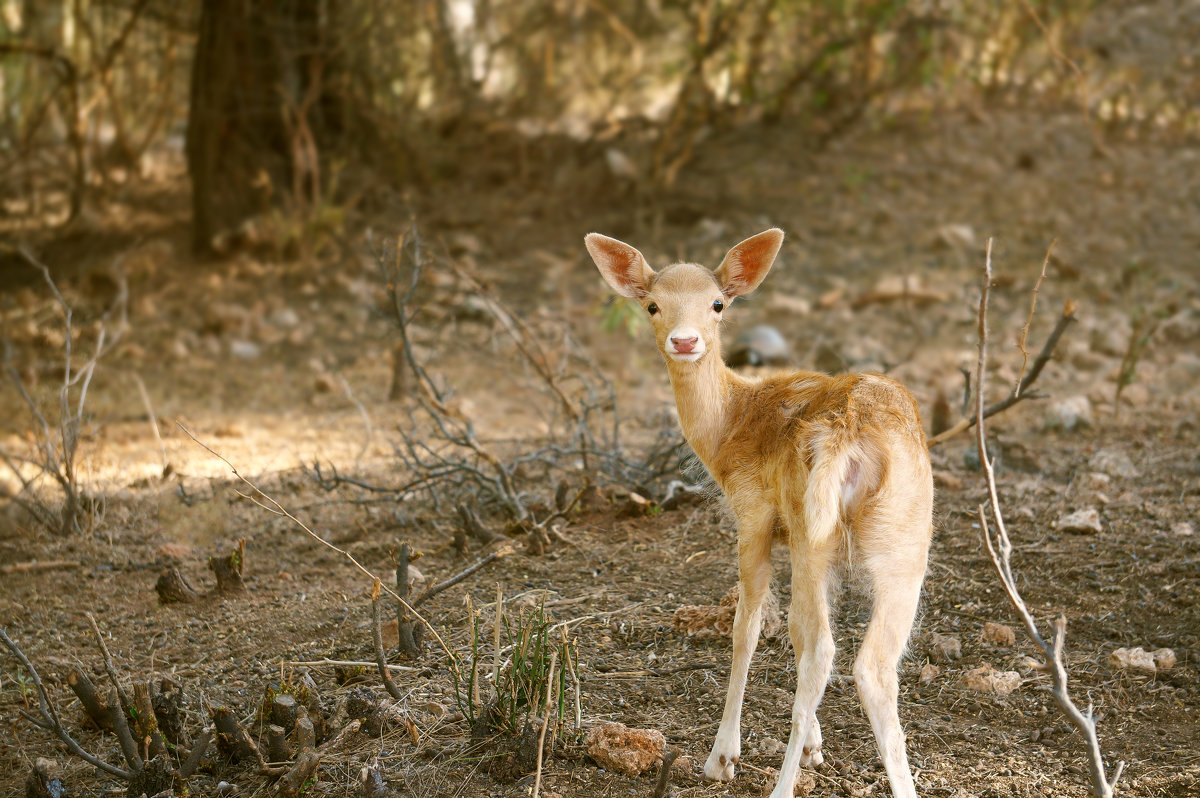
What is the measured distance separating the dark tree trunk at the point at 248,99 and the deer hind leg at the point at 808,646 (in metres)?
7.14

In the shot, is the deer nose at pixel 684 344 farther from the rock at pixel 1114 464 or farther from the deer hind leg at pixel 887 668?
the rock at pixel 1114 464

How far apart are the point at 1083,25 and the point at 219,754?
1134 cm

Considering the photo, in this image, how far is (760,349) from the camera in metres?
7.51

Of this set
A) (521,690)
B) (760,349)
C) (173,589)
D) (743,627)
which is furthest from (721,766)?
(760,349)

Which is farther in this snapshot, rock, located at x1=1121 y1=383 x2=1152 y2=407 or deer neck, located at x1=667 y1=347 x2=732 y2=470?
rock, located at x1=1121 y1=383 x2=1152 y2=407

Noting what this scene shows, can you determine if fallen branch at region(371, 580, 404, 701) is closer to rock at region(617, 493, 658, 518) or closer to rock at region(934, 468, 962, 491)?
rock at region(617, 493, 658, 518)

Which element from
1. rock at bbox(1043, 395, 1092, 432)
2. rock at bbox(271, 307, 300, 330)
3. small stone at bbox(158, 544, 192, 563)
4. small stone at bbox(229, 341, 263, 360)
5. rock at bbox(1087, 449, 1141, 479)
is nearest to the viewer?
small stone at bbox(158, 544, 192, 563)

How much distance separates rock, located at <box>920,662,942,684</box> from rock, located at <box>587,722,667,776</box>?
1067 millimetres

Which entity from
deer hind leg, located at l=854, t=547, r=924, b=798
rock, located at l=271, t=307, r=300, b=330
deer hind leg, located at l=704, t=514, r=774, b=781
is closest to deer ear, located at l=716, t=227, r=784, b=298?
deer hind leg, located at l=704, t=514, r=774, b=781

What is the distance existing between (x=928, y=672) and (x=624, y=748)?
4.06 feet

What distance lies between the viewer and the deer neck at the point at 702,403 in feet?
12.2

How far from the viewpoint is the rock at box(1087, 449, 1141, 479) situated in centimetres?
536

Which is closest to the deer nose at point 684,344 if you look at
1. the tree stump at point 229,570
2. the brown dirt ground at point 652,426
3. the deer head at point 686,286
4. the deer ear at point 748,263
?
the deer head at point 686,286

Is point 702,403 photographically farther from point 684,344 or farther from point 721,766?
point 721,766
